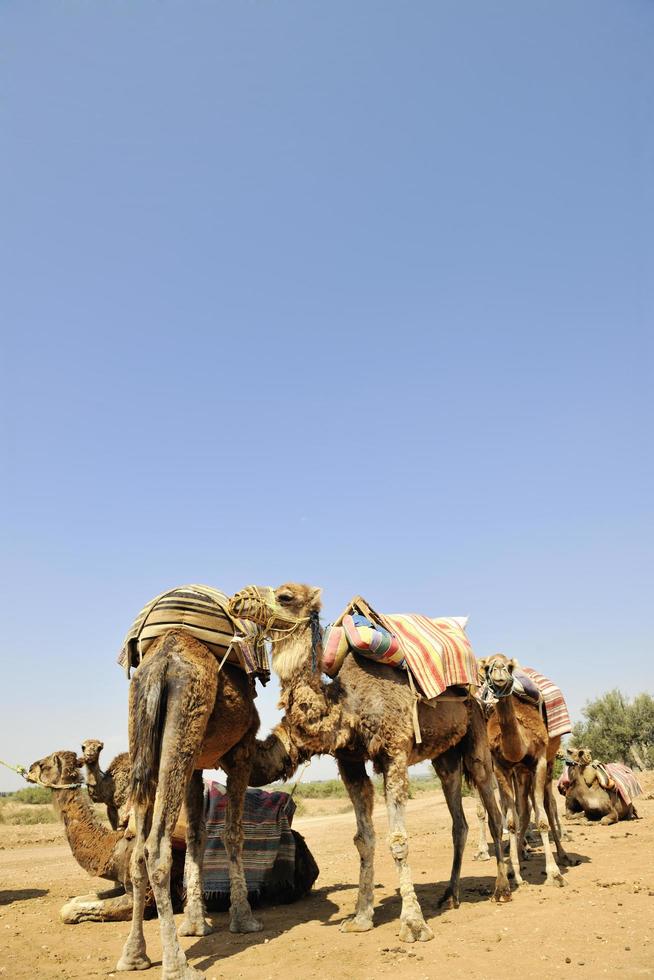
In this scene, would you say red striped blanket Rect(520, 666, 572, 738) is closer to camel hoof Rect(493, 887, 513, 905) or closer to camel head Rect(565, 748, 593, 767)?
camel hoof Rect(493, 887, 513, 905)

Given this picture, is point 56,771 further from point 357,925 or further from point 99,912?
point 357,925

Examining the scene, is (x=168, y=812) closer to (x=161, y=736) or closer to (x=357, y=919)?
(x=161, y=736)

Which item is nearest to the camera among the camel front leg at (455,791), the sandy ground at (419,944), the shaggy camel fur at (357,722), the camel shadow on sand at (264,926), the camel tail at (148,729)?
the sandy ground at (419,944)

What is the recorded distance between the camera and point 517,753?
10164 mm

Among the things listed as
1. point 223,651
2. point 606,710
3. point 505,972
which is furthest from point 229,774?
point 606,710

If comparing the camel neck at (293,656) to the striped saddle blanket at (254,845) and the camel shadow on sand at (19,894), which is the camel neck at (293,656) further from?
the camel shadow on sand at (19,894)

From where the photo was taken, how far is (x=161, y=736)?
21.4ft

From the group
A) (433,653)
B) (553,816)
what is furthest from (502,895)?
(553,816)

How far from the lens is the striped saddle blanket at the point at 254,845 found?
28.8 ft

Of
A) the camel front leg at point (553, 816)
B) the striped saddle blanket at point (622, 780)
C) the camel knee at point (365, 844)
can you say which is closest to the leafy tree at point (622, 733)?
the striped saddle blanket at point (622, 780)

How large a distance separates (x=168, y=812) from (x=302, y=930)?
7.80 feet

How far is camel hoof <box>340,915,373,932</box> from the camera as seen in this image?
700 cm

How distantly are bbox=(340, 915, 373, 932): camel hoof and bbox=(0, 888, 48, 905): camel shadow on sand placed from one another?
5627 millimetres

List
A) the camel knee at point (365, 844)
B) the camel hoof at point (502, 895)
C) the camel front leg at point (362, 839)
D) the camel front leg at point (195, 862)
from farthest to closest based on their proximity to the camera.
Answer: the camel hoof at point (502, 895) < the camel front leg at point (195, 862) < the camel knee at point (365, 844) < the camel front leg at point (362, 839)
